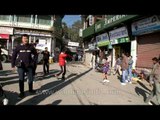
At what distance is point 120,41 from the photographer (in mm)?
22969

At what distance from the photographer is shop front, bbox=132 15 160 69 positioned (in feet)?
55.7

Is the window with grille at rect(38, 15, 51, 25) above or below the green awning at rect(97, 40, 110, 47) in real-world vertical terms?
above

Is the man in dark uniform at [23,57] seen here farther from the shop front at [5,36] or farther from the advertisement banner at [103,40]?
the shop front at [5,36]

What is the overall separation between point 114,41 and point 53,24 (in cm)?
1669

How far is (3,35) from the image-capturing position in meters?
36.4

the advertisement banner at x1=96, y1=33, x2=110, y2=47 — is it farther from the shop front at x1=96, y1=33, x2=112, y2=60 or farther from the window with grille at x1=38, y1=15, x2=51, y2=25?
the window with grille at x1=38, y1=15, x2=51, y2=25

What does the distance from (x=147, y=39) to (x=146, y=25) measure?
0.95 m

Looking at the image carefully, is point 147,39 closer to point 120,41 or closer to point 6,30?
point 120,41

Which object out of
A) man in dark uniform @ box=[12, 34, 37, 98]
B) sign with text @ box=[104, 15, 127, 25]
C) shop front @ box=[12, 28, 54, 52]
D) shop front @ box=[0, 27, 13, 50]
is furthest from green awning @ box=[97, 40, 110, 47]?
man in dark uniform @ box=[12, 34, 37, 98]

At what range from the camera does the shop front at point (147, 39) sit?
17.0 m

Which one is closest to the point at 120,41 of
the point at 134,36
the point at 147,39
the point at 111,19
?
the point at 111,19

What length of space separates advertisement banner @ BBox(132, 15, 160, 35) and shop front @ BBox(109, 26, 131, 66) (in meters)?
1.64
